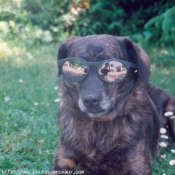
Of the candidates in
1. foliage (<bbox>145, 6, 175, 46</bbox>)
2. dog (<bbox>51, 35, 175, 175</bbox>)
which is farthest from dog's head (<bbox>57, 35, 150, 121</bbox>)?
foliage (<bbox>145, 6, 175, 46</bbox>)

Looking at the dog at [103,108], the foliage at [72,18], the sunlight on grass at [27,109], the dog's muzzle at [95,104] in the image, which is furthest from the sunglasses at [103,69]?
the foliage at [72,18]

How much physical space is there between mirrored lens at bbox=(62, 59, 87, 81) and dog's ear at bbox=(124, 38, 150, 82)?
48cm

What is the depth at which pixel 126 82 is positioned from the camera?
3.60m

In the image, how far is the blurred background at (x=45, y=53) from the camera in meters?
4.21

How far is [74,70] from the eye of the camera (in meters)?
3.53

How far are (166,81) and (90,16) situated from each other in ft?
9.58

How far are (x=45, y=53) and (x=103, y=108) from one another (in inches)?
178

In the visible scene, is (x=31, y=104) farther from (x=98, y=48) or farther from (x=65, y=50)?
(x=98, y=48)

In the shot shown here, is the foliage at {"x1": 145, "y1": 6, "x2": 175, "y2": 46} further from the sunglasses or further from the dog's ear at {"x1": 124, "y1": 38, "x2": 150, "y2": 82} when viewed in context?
the sunglasses

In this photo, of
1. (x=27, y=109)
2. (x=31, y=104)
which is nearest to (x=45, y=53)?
(x=31, y=104)

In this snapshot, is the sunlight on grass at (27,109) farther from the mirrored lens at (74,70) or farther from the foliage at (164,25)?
the foliage at (164,25)

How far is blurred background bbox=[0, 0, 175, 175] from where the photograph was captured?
13.8ft

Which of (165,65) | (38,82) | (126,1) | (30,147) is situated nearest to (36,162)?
(30,147)

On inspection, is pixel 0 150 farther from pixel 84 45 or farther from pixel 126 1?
pixel 126 1
